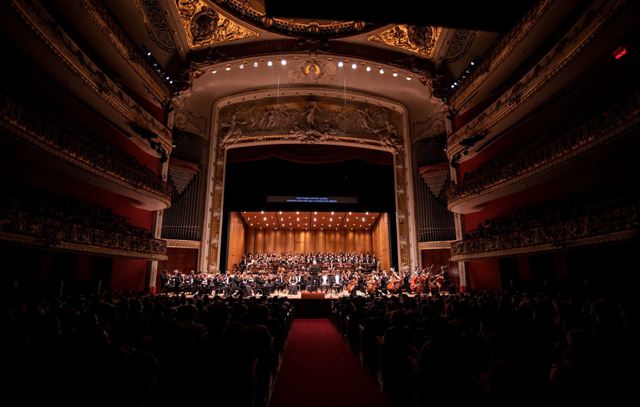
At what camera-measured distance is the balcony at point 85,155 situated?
23.9 feet

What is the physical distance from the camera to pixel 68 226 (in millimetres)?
8422

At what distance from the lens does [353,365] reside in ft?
15.1

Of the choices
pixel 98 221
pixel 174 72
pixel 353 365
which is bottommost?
pixel 353 365

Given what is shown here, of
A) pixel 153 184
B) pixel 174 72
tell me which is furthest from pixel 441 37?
pixel 153 184

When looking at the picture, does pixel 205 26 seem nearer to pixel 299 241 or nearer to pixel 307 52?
pixel 307 52

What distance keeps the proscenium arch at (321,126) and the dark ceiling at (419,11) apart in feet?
46.0

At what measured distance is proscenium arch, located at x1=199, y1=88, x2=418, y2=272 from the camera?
1762 centimetres

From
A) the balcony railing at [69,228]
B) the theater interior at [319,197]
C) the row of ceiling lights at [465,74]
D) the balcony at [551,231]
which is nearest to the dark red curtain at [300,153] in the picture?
the theater interior at [319,197]

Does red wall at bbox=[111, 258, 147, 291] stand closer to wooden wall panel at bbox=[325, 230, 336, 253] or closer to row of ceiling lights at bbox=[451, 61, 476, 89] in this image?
wooden wall panel at bbox=[325, 230, 336, 253]

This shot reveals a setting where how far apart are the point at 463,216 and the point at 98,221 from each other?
14.3 metres

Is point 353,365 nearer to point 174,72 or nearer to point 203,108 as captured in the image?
point 174,72

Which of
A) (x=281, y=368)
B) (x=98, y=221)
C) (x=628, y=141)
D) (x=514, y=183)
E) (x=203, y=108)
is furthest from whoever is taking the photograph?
(x=203, y=108)

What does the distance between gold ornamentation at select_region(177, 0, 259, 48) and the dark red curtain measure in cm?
572

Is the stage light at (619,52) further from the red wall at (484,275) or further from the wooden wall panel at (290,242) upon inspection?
the wooden wall panel at (290,242)
